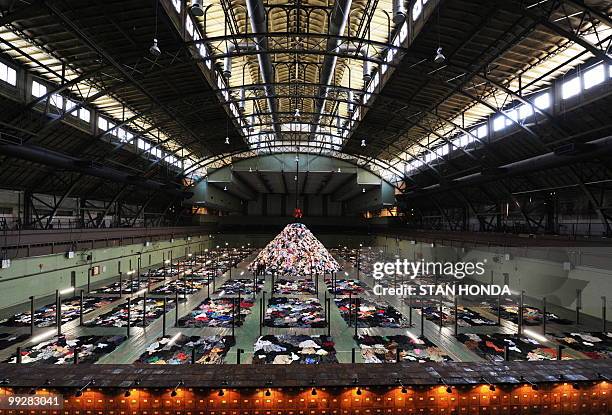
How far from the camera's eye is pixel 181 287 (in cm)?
2470

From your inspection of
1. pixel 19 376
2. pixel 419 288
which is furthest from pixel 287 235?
pixel 419 288

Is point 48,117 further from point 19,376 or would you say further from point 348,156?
point 348,156

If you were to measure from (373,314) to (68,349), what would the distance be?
1468cm

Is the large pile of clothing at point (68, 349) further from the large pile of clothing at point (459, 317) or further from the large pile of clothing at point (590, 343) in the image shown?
the large pile of clothing at point (590, 343)

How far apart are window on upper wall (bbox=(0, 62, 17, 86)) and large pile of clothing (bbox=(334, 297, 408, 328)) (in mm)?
21293

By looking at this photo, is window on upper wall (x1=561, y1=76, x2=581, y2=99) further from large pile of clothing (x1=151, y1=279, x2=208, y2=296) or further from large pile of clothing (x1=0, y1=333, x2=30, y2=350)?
large pile of clothing (x1=0, y1=333, x2=30, y2=350)

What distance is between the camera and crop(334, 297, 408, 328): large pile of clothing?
54.6 ft

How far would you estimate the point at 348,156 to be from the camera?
46.1 meters

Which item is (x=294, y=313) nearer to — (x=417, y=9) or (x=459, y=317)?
(x=459, y=317)

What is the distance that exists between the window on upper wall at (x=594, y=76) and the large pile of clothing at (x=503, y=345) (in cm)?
1358

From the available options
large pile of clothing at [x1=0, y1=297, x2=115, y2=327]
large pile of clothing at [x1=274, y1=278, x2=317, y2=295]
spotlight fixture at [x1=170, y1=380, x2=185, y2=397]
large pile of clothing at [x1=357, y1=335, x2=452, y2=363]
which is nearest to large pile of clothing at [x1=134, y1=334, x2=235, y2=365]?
spotlight fixture at [x1=170, y1=380, x2=185, y2=397]

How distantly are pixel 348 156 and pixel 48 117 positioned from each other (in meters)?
35.0

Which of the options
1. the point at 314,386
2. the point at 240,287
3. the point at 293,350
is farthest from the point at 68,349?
the point at 240,287

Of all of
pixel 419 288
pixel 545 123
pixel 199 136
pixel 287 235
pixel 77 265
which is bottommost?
pixel 419 288
